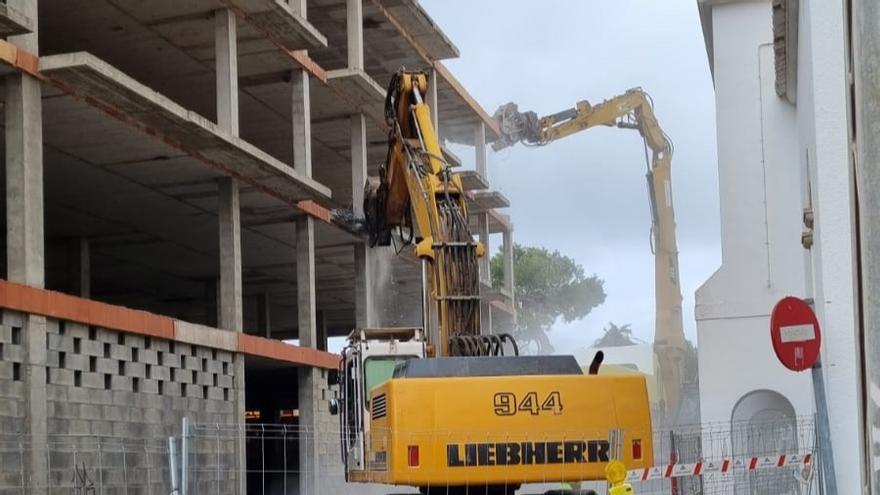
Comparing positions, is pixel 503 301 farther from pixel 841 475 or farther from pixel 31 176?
pixel 841 475

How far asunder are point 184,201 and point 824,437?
20.2 meters

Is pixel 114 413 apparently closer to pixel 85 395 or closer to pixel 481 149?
pixel 85 395

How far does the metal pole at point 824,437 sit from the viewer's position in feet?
35.5

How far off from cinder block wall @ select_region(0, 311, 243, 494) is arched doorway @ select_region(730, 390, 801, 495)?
289 inches

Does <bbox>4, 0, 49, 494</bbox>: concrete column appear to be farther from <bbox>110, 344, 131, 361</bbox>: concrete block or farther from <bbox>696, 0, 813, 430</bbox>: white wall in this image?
<bbox>696, 0, 813, 430</bbox>: white wall

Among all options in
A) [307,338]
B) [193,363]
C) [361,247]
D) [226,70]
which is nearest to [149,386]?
[193,363]

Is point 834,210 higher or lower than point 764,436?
higher

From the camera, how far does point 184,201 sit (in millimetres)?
29109

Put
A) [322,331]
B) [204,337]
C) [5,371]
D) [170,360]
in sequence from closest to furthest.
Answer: [5,371] < [170,360] < [204,337] < [322,331]

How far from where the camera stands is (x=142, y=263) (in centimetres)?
3775

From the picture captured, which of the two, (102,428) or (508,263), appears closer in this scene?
(102,428)

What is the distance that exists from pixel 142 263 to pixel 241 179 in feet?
37.9

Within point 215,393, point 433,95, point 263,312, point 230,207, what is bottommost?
point 215,393

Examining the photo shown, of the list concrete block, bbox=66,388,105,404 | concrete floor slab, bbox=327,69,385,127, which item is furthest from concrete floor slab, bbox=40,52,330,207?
concrete block, bbox=66,388,105,404
